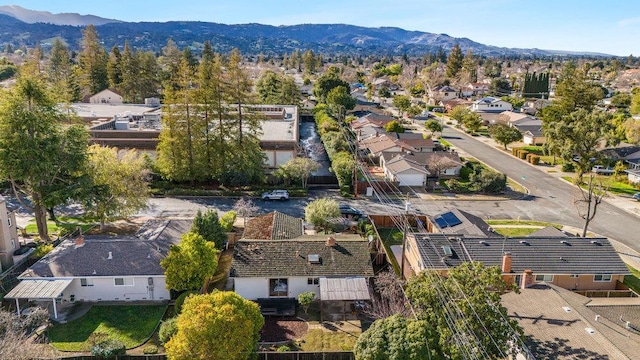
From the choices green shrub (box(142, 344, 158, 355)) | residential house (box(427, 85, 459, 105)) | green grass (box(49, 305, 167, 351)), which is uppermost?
residential house (box(427, 85, 459, 105))

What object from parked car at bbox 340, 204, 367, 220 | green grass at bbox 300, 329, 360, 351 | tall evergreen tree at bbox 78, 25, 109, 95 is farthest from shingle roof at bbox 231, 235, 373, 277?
tall evergreen tree at bbox 78, 25, 109, 95

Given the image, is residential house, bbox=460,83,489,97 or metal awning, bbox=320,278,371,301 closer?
metal awning, bbox=320,278,371,301

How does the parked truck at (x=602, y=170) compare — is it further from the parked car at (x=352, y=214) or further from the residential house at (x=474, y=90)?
the residential house at (x=474, y=90)

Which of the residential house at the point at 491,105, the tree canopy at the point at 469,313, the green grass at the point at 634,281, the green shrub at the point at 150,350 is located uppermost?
the residential house at the point at 491,105

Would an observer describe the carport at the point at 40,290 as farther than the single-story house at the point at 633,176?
No

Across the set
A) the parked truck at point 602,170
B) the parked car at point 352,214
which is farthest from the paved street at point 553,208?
the parked car at point 352,214

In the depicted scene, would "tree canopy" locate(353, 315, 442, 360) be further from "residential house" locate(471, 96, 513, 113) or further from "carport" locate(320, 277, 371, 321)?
"residential house" locate(471, 96, 513, 113)

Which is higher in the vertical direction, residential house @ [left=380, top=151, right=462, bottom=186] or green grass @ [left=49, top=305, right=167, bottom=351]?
→ residential house @ [left=380, top=151, right=462, bottom=186]
